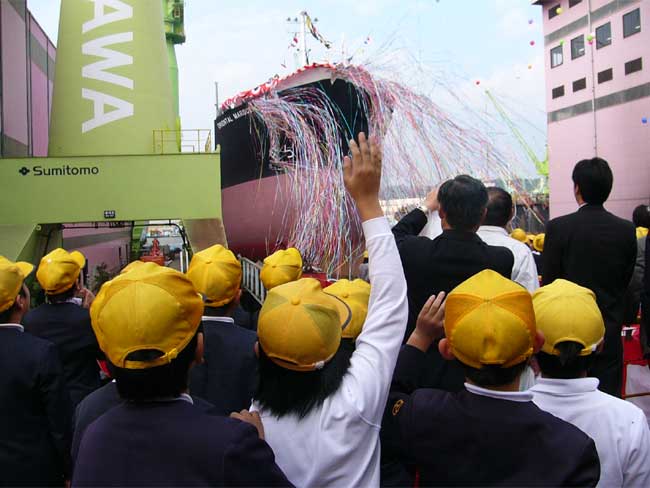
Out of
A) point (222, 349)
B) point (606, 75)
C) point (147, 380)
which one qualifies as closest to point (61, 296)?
point (222, 349)

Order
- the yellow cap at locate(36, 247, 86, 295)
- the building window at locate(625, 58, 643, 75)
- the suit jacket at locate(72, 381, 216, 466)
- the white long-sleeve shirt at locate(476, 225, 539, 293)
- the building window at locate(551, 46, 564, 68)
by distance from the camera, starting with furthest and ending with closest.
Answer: the building window at locate(551, 46, 564, 68), the building window at locate(625, 58, 643, 75), the yellow cap at locate(36, 247, 86, 295), the white long-sleeve shirt at locate(476, 225, 539, 293), the suit jacket at locate(72, 381, 216, 466)

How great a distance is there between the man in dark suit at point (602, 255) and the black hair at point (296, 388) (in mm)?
1935

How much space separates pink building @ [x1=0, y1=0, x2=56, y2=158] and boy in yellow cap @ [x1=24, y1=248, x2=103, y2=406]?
26.5 ft

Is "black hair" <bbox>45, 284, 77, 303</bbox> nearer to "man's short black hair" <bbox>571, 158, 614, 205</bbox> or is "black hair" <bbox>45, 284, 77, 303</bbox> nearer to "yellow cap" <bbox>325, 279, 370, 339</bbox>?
"yellow cap" <bbox>325, 279, 370, 339</bbox>

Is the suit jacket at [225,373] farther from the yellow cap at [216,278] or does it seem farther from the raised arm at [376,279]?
the raised arm at [376,279]

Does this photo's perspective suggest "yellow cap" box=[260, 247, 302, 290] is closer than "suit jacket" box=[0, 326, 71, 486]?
No

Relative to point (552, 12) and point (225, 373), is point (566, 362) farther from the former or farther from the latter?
point (552, 12)

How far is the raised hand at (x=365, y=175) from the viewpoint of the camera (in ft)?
5.59

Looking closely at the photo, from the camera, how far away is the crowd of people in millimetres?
1294

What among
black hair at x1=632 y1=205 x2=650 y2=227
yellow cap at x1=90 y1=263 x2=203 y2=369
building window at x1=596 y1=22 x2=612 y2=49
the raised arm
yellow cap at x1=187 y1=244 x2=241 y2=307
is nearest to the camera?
yellow cap at x1=90 y1=263 x2=203 y2=369

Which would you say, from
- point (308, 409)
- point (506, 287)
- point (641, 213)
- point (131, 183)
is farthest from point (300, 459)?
point (131, 183)

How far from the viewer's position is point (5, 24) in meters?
10.3

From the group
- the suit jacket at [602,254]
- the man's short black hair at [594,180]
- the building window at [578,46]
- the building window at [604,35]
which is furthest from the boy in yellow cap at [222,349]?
the building window at [578,46]

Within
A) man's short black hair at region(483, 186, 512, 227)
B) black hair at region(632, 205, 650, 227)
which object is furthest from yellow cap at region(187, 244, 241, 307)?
black hair at region(632, 205, 650, 227)
